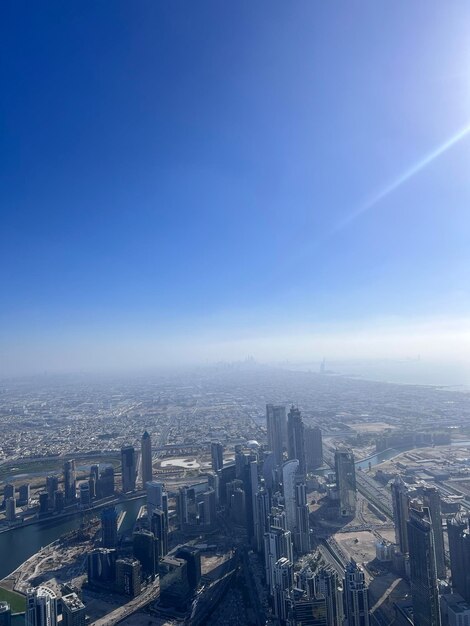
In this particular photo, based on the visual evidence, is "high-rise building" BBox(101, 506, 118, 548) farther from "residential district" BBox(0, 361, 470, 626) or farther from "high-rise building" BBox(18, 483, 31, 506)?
"high-rise building" BBox(18, 483, 31, 506)

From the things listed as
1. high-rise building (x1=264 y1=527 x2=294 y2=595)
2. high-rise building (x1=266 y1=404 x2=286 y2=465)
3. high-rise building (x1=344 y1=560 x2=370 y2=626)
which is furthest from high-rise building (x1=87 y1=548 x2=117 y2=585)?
high-rise building (x1=266 y1=404 x2=286 y2=465)

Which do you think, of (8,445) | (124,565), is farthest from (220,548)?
(8,445)

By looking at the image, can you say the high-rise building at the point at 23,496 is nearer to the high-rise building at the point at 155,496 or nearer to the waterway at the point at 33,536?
the waterway at the point at 33,536

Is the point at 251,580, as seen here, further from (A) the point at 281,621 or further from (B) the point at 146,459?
(B) the point at 146,459

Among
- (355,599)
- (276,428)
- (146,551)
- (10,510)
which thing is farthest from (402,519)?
(10,510)

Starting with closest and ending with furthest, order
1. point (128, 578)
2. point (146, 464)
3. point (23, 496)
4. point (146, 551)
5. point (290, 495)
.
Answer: point (128, 578) < point (146, 551) < point (290, 495) < point (23, 496) < point (146, 464)

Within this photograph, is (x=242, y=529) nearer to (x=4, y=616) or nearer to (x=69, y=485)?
(x=4, y=616)
